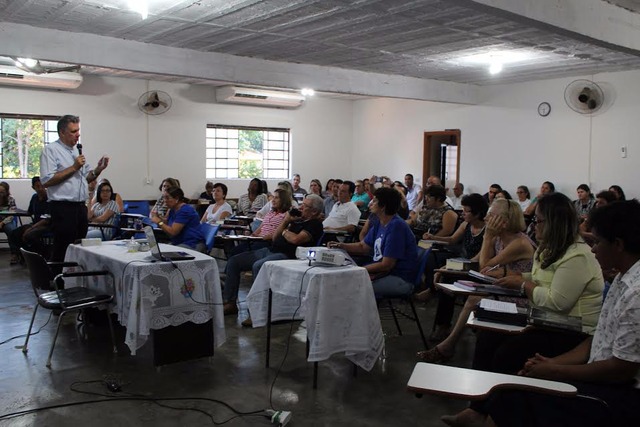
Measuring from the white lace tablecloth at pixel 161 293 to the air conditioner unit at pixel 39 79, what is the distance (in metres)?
6.03

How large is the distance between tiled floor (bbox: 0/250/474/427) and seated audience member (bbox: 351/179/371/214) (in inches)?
Result: 192

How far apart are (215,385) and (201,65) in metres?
4.54

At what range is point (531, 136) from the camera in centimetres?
928

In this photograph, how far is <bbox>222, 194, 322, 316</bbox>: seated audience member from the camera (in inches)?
191

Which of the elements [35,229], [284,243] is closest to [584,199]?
[284,243]

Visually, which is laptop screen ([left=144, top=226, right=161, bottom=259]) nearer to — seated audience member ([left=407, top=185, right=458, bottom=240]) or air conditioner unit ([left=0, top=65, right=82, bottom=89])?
seated audience member ([left=407, top=185, right=458, bottom=240])

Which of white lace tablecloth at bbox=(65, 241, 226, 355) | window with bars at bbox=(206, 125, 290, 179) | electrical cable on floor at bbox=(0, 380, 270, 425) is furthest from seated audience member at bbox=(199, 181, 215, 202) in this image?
electrical cable on floor at bbox=(0, 380, 270, 425)

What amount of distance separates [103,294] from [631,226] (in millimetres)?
3165

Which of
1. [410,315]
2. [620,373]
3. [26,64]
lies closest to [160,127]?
[26,64]

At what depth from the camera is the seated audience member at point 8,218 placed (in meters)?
7.95

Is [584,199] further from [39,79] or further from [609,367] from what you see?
[39,79]

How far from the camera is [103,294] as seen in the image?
3859 mm

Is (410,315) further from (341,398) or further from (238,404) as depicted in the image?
(238,404)

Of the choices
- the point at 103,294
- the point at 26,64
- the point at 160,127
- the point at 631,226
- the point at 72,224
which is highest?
the point at 26,64
